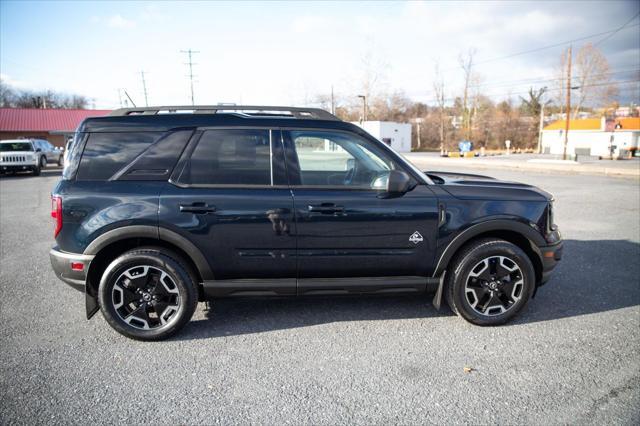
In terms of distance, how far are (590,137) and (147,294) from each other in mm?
60771

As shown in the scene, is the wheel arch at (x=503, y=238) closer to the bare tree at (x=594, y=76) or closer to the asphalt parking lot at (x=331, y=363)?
the asphalt parking lot at (x=331, y=363)

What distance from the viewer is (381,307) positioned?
4.01m

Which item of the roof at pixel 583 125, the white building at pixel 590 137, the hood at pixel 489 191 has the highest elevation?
the roof at pixel 583 125

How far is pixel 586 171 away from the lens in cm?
2012

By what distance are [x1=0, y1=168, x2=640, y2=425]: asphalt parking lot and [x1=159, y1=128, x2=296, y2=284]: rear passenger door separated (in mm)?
645

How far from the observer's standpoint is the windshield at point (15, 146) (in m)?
18.9

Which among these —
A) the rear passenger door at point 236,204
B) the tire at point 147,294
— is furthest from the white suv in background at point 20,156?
the rear passenger door at point 236,204

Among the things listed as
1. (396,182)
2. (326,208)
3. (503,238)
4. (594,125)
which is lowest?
(503,238)

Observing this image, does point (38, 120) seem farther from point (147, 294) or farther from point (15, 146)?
point (147, 294)

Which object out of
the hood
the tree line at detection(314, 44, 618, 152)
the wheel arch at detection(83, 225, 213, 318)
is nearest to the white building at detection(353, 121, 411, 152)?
the tree line at detection(314, 44, 618, 152)

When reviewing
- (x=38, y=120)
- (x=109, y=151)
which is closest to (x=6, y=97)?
(x=38, y=120)

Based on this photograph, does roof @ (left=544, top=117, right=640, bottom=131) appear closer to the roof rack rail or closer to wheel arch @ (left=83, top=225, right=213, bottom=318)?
the roof rack rail

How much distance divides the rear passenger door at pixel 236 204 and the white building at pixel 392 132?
161 feet

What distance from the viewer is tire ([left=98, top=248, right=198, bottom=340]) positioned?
3.27 meters
